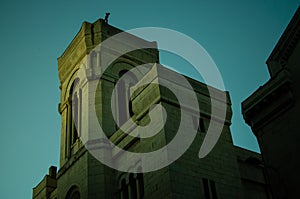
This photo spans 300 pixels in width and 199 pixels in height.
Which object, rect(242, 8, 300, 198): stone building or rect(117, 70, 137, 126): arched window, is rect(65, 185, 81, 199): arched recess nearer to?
rect(117, 70, 137, 126): arched window

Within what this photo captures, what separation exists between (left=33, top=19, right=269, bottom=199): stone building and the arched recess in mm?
57

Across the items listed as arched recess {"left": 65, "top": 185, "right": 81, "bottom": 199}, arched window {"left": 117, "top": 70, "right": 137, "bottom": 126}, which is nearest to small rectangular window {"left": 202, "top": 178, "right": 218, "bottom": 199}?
arched recess {"left": 65, "top": 185, "right": 81, "bottom": 199}

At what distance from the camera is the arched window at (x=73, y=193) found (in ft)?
77.9

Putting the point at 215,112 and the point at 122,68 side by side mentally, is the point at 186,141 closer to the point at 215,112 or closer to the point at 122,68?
the point at 215,112

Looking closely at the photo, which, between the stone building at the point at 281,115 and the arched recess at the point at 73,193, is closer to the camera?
the stone building at the point at 281,115

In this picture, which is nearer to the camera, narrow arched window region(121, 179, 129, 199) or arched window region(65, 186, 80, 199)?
narrow arched window region(121, 179, 129, 199)

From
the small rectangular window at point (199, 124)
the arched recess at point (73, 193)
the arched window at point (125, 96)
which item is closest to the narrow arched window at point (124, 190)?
the arched recess at point (73, 193)

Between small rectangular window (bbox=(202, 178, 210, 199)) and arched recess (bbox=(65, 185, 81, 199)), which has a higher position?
arched recess (bbox=(65, 185, 81, 199))

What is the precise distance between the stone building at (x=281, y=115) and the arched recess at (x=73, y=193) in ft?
35.9

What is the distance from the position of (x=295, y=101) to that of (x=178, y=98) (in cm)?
619

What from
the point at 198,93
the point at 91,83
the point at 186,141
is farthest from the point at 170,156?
the point at 91,83

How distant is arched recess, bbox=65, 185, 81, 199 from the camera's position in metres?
23.7

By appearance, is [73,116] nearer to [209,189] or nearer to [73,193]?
[73,193]

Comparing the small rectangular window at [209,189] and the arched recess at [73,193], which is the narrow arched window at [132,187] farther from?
the arched recess at [73,193]
